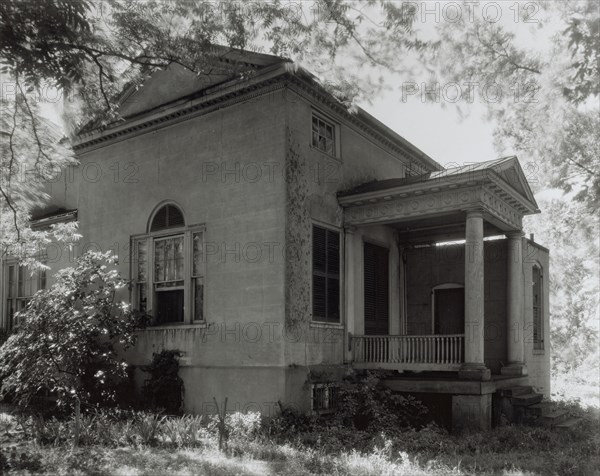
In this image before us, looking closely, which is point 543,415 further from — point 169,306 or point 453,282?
point 169,306

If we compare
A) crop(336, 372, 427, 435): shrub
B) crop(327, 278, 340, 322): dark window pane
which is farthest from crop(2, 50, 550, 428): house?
crop(336, 372, 427, 435): shrub

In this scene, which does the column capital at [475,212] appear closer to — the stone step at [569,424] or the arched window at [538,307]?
the stone step at [569,424]

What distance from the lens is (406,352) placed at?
14906 mm

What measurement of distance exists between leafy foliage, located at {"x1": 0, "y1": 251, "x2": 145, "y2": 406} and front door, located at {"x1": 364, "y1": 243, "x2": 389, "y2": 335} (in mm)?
5846

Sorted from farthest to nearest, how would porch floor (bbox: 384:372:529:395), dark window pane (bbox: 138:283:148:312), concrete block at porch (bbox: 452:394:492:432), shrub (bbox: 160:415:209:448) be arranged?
dark window pane (bbox: 138:283:148:312) → porch floor (bbox: 384:372:529:395) → concrete block at porch (bbox: 452:394:492:432) → shrub (bbox: 160:415:209:448)

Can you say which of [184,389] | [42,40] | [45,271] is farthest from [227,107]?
[45,271]

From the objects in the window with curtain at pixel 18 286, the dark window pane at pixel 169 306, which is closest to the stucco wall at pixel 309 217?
the dark window pane at pixel 169 306

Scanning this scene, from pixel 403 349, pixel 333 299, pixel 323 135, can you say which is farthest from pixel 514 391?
pixel 323 135

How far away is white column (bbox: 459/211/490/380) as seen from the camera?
1345cm

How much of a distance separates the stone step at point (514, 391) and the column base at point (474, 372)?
3.34 ft

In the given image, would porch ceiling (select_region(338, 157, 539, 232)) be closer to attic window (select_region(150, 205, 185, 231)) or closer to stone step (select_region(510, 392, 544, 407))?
attic window (select_region(150, 205, 185, 231))

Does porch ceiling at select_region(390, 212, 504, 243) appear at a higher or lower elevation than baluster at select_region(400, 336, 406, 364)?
higher

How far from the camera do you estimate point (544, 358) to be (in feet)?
62.8

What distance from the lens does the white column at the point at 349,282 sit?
15.1 metres
